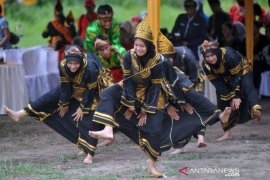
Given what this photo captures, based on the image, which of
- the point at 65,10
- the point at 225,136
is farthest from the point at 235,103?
the point at 65,10

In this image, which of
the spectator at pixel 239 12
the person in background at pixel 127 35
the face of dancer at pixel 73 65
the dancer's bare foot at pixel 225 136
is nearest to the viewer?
the face of dancer at pixel 73 65

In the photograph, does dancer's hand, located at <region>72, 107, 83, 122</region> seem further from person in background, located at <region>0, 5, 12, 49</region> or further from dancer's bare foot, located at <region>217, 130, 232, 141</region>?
person in background, located at <region>0, 5, 12, 49</region>

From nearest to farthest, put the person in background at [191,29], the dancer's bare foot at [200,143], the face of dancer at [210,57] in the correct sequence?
the dancer's bare foot at [200,143], the face of dancer at [210,57], the person in background at [191,29]

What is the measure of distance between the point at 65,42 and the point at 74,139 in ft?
19.4

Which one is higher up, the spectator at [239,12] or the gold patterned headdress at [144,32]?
the gold patterned headdress at [144,32]

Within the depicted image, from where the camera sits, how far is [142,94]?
8.55 meters

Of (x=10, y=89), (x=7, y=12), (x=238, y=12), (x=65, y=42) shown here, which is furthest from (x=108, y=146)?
(x=7, y=12)

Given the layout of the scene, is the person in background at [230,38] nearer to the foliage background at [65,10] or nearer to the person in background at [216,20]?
the person in background at [216,20]

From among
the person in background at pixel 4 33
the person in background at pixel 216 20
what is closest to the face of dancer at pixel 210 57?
the person in background at pixel 216 20

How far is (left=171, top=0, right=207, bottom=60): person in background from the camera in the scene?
1404cm

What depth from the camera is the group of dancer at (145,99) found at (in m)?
8.41

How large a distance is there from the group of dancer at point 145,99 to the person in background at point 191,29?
3.41m

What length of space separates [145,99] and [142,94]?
7 centimetres

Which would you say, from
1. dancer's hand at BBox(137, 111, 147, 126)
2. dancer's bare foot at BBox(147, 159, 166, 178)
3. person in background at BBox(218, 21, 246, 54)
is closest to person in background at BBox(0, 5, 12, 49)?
person in background at BBox(218, 21, 246, 54)
